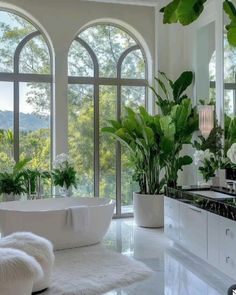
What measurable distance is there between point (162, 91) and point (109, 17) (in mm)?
1583

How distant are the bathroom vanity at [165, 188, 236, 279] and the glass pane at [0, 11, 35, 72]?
138 inches

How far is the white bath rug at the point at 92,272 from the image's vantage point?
12.8 ft

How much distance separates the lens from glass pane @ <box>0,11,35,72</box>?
684 centimetres

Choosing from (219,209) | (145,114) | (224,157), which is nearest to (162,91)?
(145,114)

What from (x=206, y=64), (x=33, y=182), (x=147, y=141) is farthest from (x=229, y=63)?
(x=33, y=182)

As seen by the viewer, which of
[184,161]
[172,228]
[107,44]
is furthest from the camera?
[107,44]

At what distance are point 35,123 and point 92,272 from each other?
3426 mm

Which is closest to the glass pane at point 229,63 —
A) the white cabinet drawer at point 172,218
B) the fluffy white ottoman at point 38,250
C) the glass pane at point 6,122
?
the white cabinet drawer at point 172,218

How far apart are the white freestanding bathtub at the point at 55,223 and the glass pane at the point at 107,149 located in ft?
5.11

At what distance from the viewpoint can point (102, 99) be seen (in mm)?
7434

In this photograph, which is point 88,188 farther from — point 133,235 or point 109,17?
point 109,17

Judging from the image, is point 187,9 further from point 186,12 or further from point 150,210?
point 150,210

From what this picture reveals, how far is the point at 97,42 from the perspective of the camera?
7.34 m

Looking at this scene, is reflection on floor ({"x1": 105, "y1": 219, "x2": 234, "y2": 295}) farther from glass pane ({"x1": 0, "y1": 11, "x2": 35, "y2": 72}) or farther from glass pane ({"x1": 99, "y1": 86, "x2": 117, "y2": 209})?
glass pane ({"x1": 0, "y1": 11, "x2": 35, "y2": 72})
